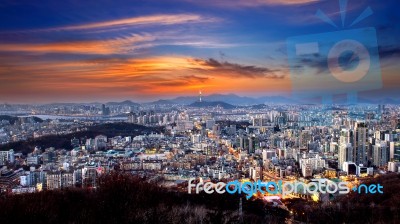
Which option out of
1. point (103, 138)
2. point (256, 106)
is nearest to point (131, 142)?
point (103, 138)

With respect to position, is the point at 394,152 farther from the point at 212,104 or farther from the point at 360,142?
the point at 212,104

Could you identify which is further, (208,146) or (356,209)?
→ (208,146)

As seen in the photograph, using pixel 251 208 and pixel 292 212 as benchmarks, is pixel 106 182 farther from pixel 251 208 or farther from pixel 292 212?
pixel 292 212

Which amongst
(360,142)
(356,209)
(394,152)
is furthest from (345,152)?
(356,209)

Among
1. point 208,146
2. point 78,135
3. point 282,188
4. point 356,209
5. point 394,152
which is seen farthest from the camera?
point 208,146

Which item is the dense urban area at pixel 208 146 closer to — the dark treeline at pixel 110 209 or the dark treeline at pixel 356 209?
the dark treeline at pixel 356 209

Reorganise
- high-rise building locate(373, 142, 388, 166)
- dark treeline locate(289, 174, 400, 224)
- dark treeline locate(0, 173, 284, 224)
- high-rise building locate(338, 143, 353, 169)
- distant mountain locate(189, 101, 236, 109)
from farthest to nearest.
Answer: distant mountain locate(189, 101, 236, 109), high-rise building locate(338, 143, 353, 169), high-rise building locate(373, 142, 388, 166), dark treeline locate(289, 174, 400, 224), dark treeline locate(0, 173, 284, 224)

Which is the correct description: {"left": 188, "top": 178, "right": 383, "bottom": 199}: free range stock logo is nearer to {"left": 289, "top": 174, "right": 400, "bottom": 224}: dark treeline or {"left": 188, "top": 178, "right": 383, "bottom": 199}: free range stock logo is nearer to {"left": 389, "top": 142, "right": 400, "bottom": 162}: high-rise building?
{"left": 289, "top": 174, "right": 400, "bottom": 224}: dark treeline

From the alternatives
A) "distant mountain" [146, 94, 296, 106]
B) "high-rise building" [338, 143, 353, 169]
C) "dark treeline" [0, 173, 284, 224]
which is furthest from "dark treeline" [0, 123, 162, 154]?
"high-rise building" [338, 143, 353, 169]
